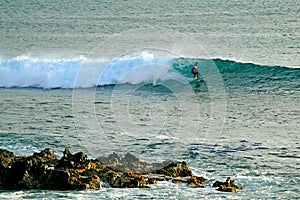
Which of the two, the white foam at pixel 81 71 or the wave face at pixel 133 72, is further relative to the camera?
the white foam at pixel 81 71

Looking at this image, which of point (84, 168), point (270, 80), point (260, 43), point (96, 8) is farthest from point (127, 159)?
point (96, 8)

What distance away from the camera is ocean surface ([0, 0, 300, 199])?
1831 centimetres

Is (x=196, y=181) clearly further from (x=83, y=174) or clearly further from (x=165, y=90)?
(x=165, y=90)

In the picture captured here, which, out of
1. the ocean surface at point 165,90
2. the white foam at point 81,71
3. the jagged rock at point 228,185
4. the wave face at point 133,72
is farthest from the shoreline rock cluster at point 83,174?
the white foam at point 81,71

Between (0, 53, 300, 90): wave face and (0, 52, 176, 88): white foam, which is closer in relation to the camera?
(0, 53, 300, 90): wave face

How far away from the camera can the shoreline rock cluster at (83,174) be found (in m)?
16.0

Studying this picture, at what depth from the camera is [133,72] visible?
35438mm

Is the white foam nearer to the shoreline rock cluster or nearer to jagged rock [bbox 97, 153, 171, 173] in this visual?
jagged rock [bbox 97, 153, 171, 173]

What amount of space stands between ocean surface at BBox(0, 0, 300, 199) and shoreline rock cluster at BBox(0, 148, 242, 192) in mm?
293

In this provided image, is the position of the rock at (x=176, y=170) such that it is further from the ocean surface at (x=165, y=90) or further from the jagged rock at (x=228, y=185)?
the jagged rock at (x=228, y=185)

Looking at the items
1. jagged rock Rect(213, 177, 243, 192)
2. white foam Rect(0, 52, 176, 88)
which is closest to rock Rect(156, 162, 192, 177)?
jagged rock Rect(213, 177, 243, 192)

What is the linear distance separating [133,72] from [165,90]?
4496 mm

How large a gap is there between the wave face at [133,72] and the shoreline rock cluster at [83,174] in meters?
13.3

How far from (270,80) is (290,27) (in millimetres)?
15647
